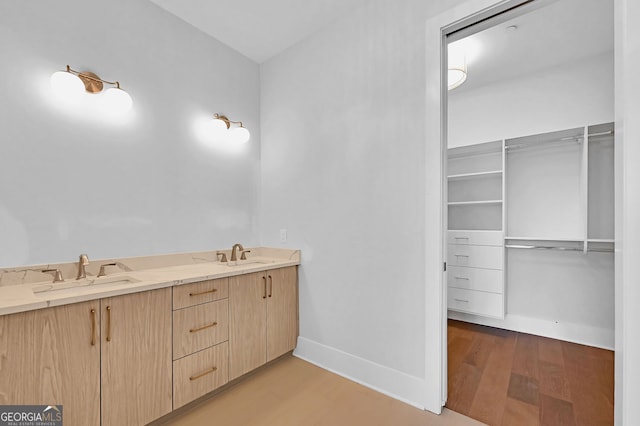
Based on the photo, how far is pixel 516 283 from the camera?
10.1 feet

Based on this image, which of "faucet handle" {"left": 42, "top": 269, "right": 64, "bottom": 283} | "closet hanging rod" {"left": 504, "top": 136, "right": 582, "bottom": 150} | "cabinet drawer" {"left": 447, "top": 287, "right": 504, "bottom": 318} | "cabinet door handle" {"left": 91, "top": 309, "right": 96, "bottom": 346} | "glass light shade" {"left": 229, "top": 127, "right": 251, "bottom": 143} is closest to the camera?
"cabinet door handle" {"left": 91, "top": 309, "right": 96, "bottom": 346}

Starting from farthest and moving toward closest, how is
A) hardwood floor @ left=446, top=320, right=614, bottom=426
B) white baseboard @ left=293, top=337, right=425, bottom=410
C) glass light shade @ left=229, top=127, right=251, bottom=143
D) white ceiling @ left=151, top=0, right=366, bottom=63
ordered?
1. glass light shade @ left=229, top=127, right=251, bottom=143
2. white ceiling @ left=151, top=0, right=366, bottom=63
3. white baseboard @ left=293, top=337, right=425, bottom=410
4. hardwood floor @ left=446, top=320, right=614, bottom=426

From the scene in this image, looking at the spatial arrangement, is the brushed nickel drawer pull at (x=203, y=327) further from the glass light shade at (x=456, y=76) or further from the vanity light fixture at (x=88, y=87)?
the glass light shade at (x=456, y=76)

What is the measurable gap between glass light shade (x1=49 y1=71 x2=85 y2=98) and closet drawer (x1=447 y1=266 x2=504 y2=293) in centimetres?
369

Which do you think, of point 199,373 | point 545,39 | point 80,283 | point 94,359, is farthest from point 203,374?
point 545,39

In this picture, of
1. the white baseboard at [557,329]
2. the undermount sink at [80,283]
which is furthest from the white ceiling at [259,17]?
the white baseboard at [557,329]

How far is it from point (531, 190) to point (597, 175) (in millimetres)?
515

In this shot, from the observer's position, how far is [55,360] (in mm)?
1234

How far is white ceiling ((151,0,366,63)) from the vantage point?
6.95 feet

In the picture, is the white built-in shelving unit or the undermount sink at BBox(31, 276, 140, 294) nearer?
the undermount sink at BBox(31, 276, 140, 294)

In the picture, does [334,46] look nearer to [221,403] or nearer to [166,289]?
[166,289]

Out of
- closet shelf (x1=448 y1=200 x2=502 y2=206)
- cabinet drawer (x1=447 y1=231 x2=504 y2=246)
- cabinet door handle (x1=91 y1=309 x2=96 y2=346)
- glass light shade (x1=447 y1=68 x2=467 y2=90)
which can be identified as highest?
glass light shade (x1=447 y1=68 x2=467 y2=90)

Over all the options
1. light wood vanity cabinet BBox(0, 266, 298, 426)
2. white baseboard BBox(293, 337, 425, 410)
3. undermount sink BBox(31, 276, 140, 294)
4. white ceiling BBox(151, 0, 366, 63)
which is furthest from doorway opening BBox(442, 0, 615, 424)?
undermount sink BBox(31, 276, 140, 294)

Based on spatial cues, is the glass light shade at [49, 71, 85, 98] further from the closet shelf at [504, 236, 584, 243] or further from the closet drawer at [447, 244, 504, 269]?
the closet shelf at [504, 236, 584, 243]
